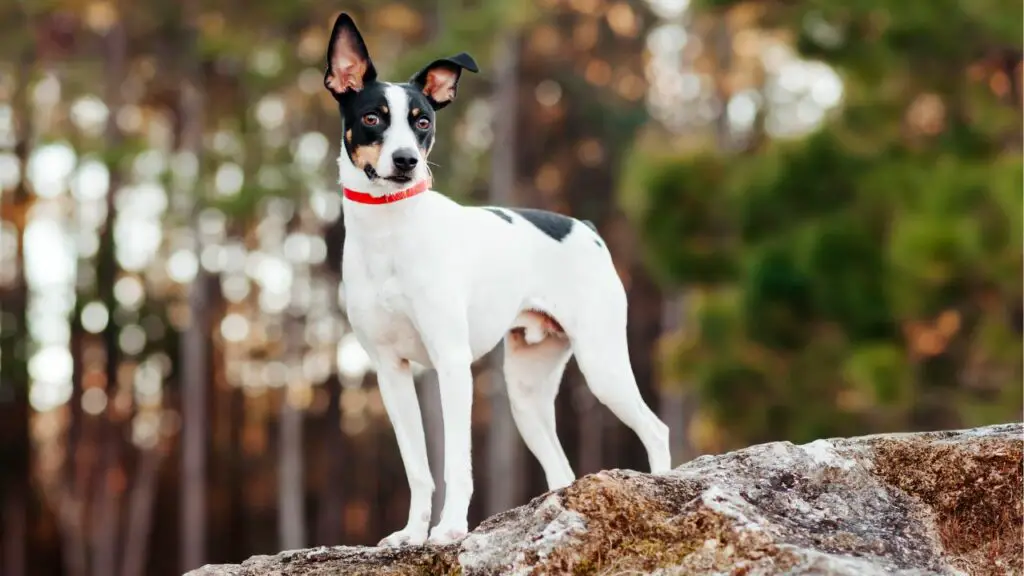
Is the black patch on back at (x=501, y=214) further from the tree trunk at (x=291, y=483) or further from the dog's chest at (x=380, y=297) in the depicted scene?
the tree trunk at (x=291, y=483)

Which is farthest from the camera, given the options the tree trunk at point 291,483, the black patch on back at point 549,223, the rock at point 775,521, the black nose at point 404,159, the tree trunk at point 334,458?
the tree trunk at point 334,458

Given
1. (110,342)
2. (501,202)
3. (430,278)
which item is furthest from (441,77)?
(110,342)

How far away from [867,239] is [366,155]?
10448 mm

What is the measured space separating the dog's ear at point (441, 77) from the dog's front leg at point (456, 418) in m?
1.02

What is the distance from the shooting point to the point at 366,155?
499 centimetres

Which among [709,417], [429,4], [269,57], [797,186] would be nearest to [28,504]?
[269,57]

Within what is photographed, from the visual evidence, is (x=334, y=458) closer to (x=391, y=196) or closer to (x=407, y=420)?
(x=407, y=420)

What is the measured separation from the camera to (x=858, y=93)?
15.6m

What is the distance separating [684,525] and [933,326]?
11206 millimetres

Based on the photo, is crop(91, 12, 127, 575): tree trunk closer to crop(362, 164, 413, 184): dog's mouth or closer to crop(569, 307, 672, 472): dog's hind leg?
crop(569, 307, 672, 472): dog's hind leg

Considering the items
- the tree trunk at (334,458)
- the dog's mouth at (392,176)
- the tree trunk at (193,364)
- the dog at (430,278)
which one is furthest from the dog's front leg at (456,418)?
the tree trunk at (334,458)

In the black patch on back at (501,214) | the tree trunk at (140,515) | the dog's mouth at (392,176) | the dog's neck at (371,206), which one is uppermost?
the dog's mouth at (392,176)

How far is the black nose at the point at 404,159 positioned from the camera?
192 inches

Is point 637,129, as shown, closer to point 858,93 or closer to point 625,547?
point 858,93
